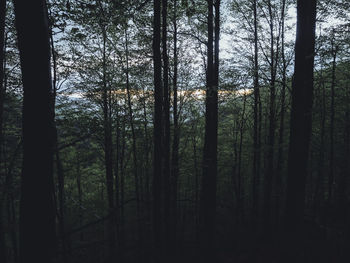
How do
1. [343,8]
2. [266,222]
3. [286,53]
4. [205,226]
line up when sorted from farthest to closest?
[266,222] → [286,53] → [343,8] → [205,226]

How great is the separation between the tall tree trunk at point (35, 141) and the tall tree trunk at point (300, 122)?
187 inches

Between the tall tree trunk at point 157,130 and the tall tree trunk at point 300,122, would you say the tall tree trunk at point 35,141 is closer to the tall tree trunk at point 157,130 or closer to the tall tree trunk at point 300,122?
the tall tree trunk at point 157,130

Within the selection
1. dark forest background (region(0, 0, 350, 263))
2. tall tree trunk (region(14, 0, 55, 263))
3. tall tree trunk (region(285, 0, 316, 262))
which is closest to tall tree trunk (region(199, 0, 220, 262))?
dark forest background (region(0, 0, 350, 263))

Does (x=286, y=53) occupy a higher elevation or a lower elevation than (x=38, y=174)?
higher

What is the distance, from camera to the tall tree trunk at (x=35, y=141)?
67.5 inches

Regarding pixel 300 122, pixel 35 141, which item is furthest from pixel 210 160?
pixel 35 141

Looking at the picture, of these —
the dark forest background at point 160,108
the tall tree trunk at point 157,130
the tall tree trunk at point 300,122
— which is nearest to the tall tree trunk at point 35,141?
the dark forest background at point 160,108

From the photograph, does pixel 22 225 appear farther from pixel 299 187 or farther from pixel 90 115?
pixel 90 115

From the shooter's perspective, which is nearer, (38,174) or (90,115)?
(38,174)

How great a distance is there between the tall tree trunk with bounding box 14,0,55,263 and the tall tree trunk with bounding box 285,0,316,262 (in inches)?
187

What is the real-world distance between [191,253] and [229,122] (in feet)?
41.3

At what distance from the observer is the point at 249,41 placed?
12375mm

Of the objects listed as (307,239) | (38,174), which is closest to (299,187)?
(38,174)

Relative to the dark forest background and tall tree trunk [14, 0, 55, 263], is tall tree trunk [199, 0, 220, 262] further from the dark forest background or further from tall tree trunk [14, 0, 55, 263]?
tall tree trunk [14, 0, 55, 263]
